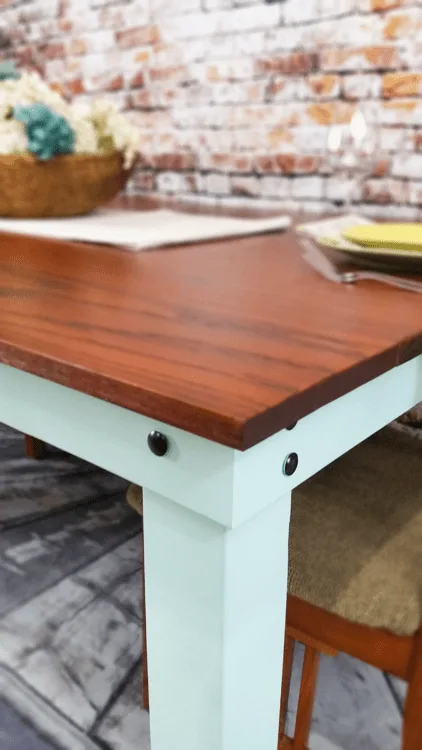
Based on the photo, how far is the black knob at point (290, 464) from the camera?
18.6 inches

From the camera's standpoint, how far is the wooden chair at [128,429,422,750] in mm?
641

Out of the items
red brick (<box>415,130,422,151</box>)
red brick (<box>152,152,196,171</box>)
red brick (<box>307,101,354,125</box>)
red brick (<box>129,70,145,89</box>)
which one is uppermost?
red brick (<box>129,70,145,89</box>)

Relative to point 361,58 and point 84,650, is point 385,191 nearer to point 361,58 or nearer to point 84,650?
point 361,58

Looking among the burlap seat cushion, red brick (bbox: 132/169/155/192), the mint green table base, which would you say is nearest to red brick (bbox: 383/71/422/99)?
red brick (bbox: 132/169/155/192)

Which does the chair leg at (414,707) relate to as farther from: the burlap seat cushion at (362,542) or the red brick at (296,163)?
the red brick at (296,163)

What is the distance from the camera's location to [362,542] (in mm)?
700

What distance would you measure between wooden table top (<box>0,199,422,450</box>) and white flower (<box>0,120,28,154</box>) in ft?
1.21

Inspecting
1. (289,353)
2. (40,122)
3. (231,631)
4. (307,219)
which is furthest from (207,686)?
(307,219)

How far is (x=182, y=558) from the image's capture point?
0.50m

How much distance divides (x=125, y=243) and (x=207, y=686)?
68cm

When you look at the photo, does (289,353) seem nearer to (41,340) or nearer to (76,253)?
(41,340)

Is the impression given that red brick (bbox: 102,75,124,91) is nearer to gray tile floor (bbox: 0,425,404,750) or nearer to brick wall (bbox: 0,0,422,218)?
brick wall (bbox: 0,0,422,218)

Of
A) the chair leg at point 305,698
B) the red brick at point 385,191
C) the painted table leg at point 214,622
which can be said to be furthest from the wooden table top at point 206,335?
the red brick at point 385,191

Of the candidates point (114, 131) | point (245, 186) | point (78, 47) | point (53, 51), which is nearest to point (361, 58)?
point (245, 186)
